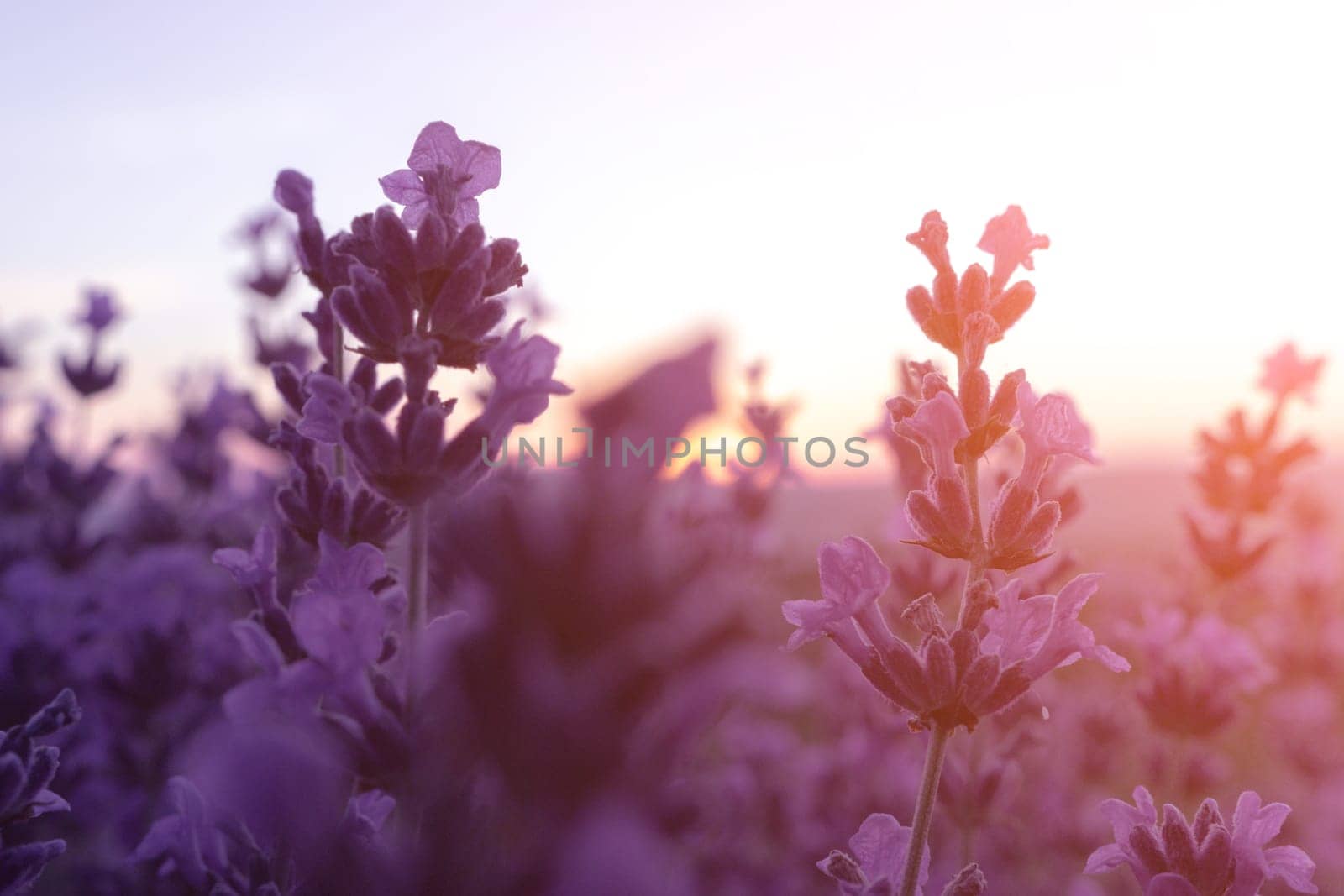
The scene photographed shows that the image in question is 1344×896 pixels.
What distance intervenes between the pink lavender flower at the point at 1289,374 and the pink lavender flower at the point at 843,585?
3.55 m

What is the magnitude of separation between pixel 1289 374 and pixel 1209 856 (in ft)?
10.8

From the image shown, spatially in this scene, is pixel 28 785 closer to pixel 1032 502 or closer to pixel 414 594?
pixel 414 594

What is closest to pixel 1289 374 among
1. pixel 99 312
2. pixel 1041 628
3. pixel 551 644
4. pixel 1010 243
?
pixel 1010 243

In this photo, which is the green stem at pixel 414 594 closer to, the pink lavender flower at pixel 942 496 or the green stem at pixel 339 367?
the green stem at pixel 339 367

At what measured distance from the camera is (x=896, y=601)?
3979 millimetres

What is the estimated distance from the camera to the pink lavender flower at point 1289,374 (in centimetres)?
425

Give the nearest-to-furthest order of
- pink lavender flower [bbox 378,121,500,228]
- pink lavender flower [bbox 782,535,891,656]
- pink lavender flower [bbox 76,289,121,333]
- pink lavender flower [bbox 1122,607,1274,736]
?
pink lavender flower [bbox 782,535,891,656]
pink lavender flower [bbox 378,121,500,228]
pink lavender flower [bbox 1122,607,1274,736]
pink lavender flower [bbox 76,289,121,333]

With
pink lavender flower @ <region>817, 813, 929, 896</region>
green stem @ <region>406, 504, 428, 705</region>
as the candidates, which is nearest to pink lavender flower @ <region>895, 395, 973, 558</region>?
pink lavender flower @ <region>817, 813, 929, 896</region>

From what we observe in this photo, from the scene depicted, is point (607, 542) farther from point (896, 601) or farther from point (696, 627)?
point (896, 601)

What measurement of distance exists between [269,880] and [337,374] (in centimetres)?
96

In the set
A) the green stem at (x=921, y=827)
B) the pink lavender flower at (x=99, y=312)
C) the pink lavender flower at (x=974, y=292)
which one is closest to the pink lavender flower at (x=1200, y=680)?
the pink lavender flower at (x=974, y=292)

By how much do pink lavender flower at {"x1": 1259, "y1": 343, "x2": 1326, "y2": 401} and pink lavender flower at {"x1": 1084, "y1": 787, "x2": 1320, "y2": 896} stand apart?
310cm

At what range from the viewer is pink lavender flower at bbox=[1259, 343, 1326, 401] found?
14.0 feet

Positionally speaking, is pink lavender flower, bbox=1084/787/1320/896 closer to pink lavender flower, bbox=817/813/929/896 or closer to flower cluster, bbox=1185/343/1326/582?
pink lavender flower, bbox=817/813/929/896
